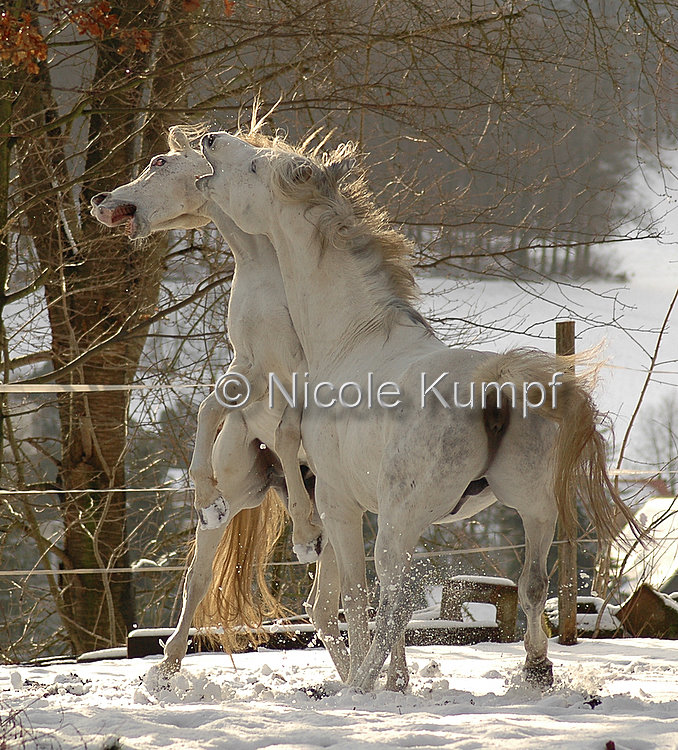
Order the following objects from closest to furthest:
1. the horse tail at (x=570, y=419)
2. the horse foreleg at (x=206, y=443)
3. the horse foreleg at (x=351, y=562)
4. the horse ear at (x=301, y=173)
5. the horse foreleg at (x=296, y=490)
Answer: the horse tail at (x=570, y=419)
the horse foreleg at (x=351, y=562)
the horse ear at (x=301, y=173)
the horse foreleg at (x=296, y=490)
the horse foreleg at (x=206, y=443)

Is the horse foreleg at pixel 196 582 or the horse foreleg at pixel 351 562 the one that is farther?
the horse foreleg at pixel 196 582

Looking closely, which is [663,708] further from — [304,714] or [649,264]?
[649,264]

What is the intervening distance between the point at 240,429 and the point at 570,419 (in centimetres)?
166

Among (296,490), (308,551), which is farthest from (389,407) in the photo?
(308,551)

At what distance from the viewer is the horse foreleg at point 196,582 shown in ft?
15.1

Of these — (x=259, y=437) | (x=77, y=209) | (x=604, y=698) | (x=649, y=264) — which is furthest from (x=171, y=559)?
(x=649, y=264)

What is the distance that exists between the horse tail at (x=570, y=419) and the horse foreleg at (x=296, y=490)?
1036mm

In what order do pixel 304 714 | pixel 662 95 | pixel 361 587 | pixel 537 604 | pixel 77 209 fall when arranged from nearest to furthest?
pixel 304 714 < pixel 537 604 < pixel 361 587 < pixel 662 95 < pixel 77 209

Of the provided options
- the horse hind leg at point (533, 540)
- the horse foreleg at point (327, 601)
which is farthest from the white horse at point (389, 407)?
the horse foreleg at point (327, 601)

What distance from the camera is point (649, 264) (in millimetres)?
17406

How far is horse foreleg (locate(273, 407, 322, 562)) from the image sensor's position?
404 cm

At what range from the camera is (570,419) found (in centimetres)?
332

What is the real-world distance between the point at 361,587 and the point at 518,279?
20.2 feet

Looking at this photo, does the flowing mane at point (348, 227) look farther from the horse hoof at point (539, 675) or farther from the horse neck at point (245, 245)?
the horse hoof at point (539, 675)
